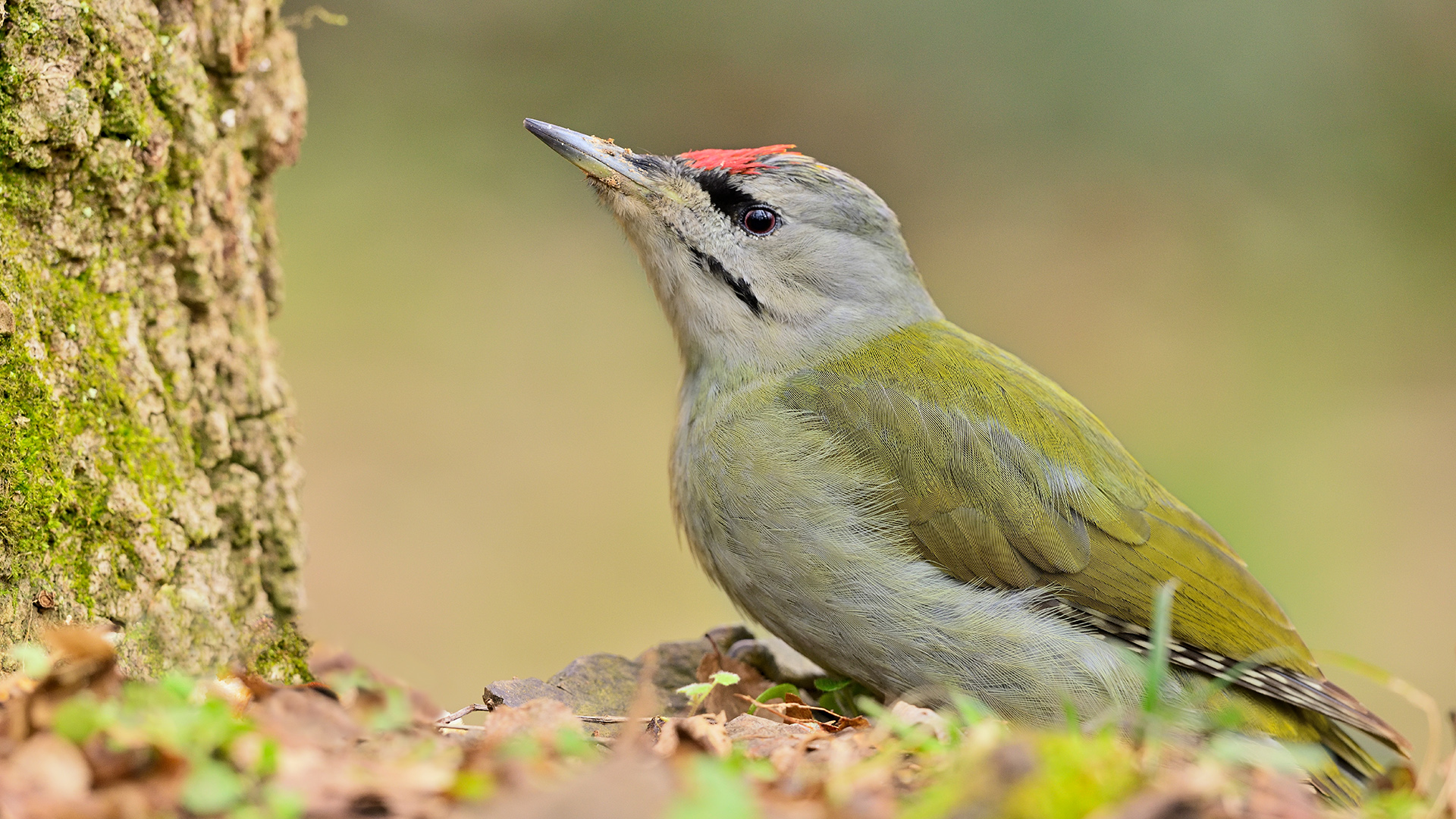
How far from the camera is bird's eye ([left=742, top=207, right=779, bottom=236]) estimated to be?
445 centimetres

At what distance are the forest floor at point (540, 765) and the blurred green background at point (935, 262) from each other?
5.53 meters

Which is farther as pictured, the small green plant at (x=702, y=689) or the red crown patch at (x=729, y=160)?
the red crown patch at (x=729, y=160)

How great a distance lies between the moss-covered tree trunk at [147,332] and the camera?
10.1 feet

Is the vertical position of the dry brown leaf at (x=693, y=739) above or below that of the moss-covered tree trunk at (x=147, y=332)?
below

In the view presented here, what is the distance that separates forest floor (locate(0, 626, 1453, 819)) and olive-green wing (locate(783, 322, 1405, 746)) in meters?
1.07

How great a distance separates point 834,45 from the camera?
12102 millimetres

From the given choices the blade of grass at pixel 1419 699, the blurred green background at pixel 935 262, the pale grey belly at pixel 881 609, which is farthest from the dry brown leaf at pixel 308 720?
the blurred green background at pixel 935 262

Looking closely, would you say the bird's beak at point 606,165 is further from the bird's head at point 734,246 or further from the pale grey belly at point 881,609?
the pale grey belly at point 881,609

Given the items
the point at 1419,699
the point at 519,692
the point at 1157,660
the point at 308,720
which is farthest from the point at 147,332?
the point at 1419,699

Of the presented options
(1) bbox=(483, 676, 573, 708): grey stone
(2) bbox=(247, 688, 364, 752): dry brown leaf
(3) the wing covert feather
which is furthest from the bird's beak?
(2) bbox=(247, 688, 364, 752): dry brown leaf

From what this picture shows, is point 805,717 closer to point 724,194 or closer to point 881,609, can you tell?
point 881,609

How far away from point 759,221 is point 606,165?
58 cm

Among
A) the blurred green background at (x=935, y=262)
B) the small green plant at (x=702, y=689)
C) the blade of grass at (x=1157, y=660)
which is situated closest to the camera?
the blade of grass at (x=1157, y=660)

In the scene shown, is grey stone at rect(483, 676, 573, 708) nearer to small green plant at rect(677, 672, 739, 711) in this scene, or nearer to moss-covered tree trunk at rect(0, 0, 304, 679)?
small green plant at rect(677, 672, 739, 711)
